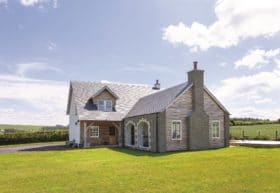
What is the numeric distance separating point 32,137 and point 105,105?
14447 mm

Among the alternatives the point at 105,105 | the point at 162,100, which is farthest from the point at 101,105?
the point at 162,100

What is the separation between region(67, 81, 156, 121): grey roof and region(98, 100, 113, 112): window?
2.03 ft

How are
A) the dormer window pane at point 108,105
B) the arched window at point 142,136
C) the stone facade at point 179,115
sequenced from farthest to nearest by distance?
the dormer window pane at point 108,105, the arched window at point 142,136, the stone facade at point 179,115

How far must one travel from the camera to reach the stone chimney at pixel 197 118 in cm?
2681

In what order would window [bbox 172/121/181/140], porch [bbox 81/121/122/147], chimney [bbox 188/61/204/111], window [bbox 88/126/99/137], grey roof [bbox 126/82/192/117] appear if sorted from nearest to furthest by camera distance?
window [bbox 172/121/181/140] → grey roof [bbox 126/82/192/117] → chimney [bbox 188/61/204/111] → porch [bbox 81/121/122/147] → window [bbox 88/126/99/137]

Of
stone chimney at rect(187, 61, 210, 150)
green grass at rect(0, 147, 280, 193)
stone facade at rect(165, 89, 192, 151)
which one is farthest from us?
stone chimney at rect(187, 61, 210, 150)

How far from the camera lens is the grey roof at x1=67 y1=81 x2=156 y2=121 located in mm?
32906

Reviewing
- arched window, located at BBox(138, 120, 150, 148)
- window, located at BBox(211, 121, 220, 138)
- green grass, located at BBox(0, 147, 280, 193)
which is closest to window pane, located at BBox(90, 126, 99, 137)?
arched window, located at BBox(138, 120, 150, 148)

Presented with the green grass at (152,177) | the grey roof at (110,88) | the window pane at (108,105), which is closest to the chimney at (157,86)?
the grey roof at (110,88)

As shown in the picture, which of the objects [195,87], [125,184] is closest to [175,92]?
[195,87]

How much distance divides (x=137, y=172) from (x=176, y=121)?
1222 cm

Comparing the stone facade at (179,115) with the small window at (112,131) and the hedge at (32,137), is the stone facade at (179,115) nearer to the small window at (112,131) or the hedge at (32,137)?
the small window at (112,131)

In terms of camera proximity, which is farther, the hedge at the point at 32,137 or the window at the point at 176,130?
the hedge at the point at 32,137

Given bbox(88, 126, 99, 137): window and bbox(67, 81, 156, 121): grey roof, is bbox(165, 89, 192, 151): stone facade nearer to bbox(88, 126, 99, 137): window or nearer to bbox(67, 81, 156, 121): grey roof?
bbox(67, 81, 156, 121): grey roof
